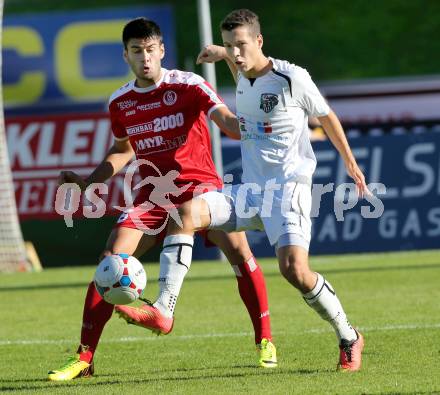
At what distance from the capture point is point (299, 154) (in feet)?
24.0

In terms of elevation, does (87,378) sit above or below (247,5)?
above

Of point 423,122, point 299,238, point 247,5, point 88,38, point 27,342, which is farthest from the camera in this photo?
point 247,5

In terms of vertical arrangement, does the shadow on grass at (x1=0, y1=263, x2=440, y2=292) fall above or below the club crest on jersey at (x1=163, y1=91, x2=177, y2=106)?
below

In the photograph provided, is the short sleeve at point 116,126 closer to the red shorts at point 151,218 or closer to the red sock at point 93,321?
the red shorts at point 151,218

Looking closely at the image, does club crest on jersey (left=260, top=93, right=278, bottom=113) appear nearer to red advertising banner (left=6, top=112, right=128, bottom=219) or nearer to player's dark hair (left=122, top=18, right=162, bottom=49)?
player's dark hair (left=122, top=18, right=162, bottom=49)

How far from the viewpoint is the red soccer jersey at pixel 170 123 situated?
7.68 m

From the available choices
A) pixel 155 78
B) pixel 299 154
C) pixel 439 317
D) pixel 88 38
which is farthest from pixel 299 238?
pixel 88 38

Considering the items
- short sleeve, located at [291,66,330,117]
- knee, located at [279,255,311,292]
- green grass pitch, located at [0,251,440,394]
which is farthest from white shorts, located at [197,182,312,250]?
green grass pitch, located at [0,251,440,394]

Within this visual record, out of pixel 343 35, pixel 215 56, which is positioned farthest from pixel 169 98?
pixel 343 35

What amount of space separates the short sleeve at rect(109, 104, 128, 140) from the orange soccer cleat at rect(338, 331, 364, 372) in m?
2.03

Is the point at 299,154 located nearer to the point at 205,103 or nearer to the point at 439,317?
the point at 205,103

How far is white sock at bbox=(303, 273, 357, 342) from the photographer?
7.09 metres

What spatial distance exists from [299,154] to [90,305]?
161cm

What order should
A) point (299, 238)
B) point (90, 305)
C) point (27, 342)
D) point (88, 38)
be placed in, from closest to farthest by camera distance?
1. point (299, 238)
2. point (90, 305)
3. point (27, 342)
4. point (88, 38)
